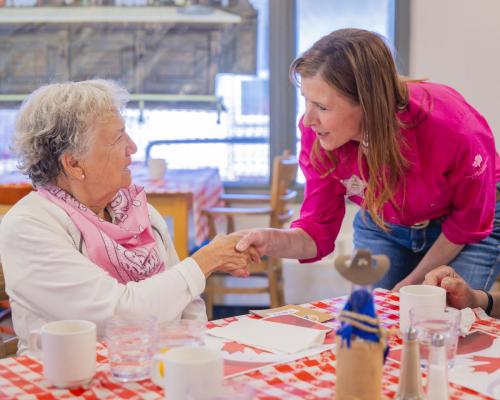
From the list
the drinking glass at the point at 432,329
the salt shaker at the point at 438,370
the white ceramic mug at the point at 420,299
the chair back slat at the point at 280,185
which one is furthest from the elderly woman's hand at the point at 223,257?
the chair back slat at the point at 280,185

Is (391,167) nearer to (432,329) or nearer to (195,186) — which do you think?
(432,329)

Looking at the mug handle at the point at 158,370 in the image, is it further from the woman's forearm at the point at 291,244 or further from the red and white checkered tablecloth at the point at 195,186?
the red and white checkered tablecloth at the point at 195,186

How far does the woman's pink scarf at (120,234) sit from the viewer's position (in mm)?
1881

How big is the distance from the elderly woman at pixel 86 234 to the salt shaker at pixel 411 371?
65 cm

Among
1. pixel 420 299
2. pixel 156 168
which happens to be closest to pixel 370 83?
pixel 420 299

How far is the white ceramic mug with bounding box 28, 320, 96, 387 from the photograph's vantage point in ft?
4.33

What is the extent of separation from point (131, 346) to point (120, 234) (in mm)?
637

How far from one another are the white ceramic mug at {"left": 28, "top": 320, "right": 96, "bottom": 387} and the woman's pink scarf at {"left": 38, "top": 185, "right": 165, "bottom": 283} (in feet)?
1.77

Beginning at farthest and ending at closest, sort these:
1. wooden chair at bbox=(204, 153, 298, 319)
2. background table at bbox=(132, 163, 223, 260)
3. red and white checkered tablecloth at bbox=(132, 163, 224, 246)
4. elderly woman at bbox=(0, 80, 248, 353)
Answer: wooden chair at bbox=(204, 153, 298, 319) → red and white checkered tablecloth at bbox=(132, 163, 224, 246) → background table at bbox=(132, 163, 223, 260) → elderly woman at bbox=(0, 80, 248, 353)

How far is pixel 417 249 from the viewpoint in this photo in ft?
7.72

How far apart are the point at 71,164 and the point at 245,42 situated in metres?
A: 3.06

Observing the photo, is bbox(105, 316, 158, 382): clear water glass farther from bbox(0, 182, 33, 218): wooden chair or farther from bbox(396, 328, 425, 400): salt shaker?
bbox(0, 182, 33, 218): wooden chair

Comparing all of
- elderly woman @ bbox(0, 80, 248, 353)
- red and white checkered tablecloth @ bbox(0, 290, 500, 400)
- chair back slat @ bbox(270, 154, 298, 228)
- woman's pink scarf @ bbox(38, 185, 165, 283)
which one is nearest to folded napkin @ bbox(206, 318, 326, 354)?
red and white checkered tablecloth @ bbox(0, 290, 500, 400)

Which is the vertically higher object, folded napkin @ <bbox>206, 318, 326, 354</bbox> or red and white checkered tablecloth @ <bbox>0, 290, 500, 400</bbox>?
red and white checkered tablecloth @ <bbox>0, 290, 500, 400</bbox>
